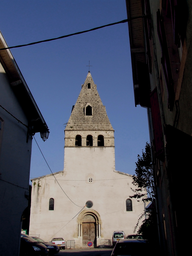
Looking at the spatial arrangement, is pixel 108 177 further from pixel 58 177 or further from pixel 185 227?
pixel 185 227

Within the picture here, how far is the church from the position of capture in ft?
89.2

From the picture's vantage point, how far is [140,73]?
11.8 meters

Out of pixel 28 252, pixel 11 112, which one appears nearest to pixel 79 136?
pixel 28 252

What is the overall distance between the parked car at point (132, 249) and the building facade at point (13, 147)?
4109 millimetres

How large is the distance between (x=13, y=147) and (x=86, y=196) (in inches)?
784

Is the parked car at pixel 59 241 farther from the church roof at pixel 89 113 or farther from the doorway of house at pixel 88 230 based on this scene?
the church roof at pixel 89 113

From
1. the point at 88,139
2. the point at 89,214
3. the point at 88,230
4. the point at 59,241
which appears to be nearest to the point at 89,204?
the point at 89,214

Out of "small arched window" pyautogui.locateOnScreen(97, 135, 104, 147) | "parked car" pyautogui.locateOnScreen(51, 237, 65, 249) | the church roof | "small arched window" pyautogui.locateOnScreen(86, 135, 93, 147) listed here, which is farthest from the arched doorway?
the church roof

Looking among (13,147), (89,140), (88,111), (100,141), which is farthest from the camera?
(88,111)

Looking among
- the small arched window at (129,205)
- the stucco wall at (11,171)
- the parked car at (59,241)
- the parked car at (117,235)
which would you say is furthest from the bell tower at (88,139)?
the stucco wall at (11,171)

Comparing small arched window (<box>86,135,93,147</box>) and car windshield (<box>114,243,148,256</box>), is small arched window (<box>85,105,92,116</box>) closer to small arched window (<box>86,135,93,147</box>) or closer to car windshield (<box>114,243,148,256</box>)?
small arched window (<box>86,135,93,147</box>)

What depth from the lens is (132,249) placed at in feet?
23.8

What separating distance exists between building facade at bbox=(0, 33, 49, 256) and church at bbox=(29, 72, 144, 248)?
17817 mm

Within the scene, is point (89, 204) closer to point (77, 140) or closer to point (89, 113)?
point (77, 140)
